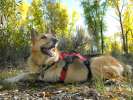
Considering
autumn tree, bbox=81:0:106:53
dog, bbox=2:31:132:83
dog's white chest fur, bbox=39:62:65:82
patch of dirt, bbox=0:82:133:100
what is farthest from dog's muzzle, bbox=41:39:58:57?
autumn tree, bbox=81:0:106:53

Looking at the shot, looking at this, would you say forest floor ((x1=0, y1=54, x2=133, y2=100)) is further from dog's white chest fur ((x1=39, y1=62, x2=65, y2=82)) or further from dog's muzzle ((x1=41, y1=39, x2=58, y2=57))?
dog's muzzle ((x1=41, y1=39, x2=58, y2=57))

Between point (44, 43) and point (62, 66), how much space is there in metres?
0.83

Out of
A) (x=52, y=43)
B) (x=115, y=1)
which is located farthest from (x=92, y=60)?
(x=115, y=1)

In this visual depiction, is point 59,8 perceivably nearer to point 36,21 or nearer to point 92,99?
point 36,21

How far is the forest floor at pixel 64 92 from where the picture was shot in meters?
6.40

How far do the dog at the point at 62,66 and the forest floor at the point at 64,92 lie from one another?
26 centimetres

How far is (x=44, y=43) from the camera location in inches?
359

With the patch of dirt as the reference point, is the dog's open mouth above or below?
above

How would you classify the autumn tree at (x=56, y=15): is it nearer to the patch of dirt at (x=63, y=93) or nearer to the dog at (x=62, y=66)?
the dog at (x=62, y=66)

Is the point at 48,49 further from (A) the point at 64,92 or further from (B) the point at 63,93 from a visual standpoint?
(B) the point at 63,93

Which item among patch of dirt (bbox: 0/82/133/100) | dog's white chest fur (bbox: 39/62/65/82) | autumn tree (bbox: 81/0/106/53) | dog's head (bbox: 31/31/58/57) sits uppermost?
autumn tree (bbox: 81/0/106/53)

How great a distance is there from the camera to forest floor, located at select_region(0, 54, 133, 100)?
6398 mm

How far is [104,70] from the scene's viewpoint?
8.71 metres

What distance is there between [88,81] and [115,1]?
37.2m
